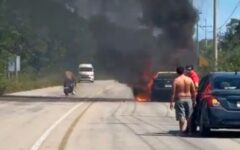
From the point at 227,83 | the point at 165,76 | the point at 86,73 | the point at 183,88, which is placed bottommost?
the point at 183,88

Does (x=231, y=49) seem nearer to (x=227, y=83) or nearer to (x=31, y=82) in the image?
(x=31, y=82)

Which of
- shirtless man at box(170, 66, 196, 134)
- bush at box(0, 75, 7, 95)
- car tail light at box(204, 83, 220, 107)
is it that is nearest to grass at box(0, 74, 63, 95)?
bush at box(0, 75, 7, 95)

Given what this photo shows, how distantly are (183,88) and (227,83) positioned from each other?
54.1 inches

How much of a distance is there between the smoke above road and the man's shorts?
2734 centimetres

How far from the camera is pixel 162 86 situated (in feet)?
151

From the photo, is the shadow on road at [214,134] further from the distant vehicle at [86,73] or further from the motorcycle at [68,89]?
the distant vehicle at [86,73]

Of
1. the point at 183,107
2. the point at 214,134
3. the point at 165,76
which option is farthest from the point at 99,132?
the point at 165,76

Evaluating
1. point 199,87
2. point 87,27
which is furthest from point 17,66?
point 199,87

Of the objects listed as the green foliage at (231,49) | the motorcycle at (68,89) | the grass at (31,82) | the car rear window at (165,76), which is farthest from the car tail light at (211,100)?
the grass at (31,82)

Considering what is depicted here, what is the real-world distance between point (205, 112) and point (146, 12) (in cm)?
3062

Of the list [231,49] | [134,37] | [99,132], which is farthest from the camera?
[231,49]

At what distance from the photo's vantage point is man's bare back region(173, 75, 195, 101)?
23419 mm

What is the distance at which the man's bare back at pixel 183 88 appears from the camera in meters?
23.4

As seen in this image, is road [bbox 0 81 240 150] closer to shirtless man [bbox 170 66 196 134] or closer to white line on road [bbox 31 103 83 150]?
white line on road [bbox 31 103 83 150]
